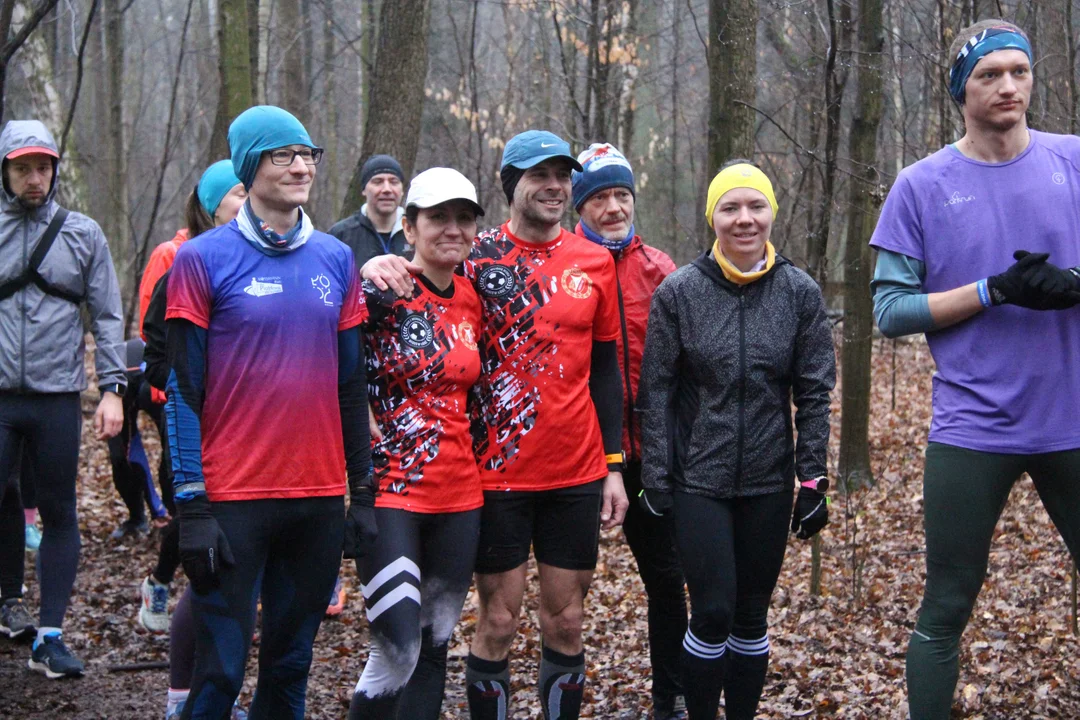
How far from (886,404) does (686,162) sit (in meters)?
9.13

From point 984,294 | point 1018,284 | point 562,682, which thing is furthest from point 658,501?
point 1018,284

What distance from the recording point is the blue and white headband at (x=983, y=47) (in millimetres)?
3836

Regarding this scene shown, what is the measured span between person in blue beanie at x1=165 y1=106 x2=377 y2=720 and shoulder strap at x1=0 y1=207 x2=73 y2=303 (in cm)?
228

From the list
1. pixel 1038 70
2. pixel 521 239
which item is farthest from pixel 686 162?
pixel 521 239

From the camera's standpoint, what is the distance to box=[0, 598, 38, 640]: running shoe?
6340 mm

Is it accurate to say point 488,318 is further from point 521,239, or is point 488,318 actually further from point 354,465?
point 354,465

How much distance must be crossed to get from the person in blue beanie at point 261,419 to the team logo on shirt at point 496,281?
671 millimetres

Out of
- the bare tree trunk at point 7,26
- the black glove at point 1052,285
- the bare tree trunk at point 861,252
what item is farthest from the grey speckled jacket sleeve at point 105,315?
the bare tree trunk at point 861,252

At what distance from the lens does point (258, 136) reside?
3.81m

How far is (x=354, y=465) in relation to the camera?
4047 mm

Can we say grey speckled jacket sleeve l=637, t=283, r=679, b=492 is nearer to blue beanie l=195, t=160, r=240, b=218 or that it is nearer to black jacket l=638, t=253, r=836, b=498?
black jacket l=638, t=253, r=836, b=498

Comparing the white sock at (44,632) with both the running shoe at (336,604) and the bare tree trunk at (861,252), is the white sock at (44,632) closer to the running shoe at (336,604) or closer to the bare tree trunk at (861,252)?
the running shoe at (336,604)

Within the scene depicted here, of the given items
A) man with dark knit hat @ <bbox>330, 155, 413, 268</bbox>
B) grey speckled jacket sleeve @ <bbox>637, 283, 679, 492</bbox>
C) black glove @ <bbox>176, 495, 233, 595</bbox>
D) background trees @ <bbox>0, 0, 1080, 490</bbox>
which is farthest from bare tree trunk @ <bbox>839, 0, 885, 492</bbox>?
black glove @ <bbox>176, 495, 233, 595</bbox>

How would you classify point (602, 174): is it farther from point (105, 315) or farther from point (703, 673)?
point (105, 315)
